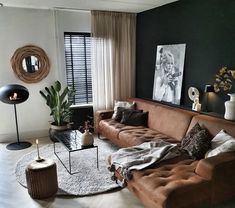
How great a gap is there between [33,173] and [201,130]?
210cm

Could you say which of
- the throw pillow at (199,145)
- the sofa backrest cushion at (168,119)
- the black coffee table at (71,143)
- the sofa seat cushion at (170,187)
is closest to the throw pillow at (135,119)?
the sofa backrest cushion at (168,119)

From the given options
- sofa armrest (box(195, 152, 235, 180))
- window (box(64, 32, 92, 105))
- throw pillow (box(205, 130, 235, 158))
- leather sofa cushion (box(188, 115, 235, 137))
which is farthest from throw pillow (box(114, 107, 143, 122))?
sofa armrest (box(195, 152, 235, 180))

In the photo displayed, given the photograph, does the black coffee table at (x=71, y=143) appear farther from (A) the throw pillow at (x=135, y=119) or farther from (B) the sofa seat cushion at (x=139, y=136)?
(A) the throw pillow at (x=135, y=119)

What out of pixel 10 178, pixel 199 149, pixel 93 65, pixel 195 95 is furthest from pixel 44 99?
pixel 199 149

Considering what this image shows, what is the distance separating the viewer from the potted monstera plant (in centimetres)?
465

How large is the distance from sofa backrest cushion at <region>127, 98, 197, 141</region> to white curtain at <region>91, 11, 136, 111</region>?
1012mm

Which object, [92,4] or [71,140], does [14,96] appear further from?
[92,4]

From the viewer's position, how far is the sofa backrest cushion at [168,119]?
3529 mm

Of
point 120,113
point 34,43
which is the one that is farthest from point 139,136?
point 34,43

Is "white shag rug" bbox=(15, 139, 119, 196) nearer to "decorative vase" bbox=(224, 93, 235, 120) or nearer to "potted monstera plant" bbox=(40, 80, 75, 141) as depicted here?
"potted monstera plant" bbox=(40, 80, 75, 141)

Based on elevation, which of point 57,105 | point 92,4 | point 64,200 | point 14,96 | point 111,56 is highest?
point 92,4

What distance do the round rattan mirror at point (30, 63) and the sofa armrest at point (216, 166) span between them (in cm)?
362

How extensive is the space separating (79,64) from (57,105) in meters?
1.10

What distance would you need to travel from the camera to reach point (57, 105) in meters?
4.66
